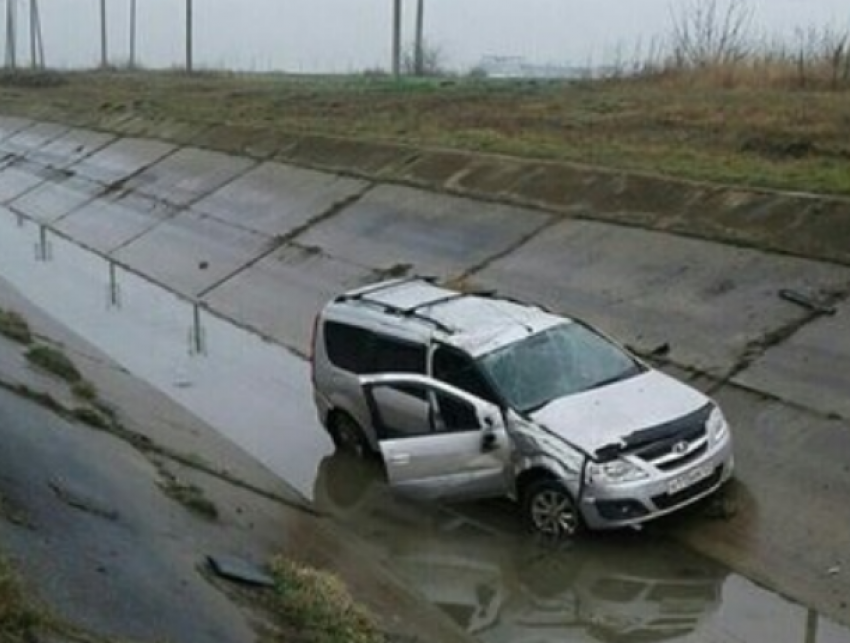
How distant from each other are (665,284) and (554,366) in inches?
234

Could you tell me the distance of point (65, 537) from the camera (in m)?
8.50

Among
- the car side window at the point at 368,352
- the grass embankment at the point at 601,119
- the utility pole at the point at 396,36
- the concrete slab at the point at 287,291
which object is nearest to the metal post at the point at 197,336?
the concrete slab at the point at 287,291

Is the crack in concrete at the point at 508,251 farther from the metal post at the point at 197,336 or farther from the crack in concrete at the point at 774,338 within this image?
the crack in concrete at the point at 774,338

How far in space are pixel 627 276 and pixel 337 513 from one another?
23.5 ft

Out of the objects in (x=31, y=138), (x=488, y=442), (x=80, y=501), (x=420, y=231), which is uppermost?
(x=80, y=501)

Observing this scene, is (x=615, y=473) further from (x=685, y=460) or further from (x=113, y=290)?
(x=113, y=290)

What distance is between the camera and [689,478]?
1084 cm

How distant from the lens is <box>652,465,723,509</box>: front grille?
1068 centimetres

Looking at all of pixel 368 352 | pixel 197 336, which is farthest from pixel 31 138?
pixel 368 352

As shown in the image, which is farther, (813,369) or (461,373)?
(813,369)

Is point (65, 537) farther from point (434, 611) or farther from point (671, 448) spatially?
point (671, 448)

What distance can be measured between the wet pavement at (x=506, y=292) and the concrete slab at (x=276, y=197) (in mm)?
96

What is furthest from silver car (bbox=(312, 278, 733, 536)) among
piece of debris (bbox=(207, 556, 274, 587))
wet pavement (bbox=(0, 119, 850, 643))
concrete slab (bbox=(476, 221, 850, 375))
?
concrete slab (bbox=(476, 221, 850, 375))

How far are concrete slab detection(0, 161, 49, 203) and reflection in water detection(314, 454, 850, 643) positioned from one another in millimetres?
34010
